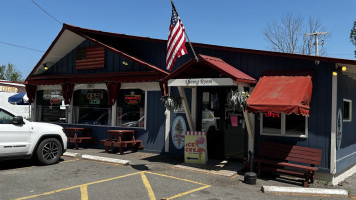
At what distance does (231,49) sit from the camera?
9.48 metres

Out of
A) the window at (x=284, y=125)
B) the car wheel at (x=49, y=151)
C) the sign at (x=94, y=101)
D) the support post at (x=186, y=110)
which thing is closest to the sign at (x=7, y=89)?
the sign at (x=94, y=101)

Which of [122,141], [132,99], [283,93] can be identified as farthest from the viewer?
[132,99]

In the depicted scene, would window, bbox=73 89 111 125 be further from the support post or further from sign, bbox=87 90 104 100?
the support post

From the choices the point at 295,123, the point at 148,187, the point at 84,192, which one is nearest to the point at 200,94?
the point at 295,123

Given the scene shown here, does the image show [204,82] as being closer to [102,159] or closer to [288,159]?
[288,159]

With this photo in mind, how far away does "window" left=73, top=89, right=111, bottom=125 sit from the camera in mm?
12547

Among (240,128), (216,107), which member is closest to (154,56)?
(216,107)

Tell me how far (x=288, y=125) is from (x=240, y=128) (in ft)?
5.22

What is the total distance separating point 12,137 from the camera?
809 centimetres

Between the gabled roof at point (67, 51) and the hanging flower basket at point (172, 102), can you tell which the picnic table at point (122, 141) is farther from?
the hanging flower basket at point (172, 102)

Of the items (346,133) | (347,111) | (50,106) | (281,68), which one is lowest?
(346,133)

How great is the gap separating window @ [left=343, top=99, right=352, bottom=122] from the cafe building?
0.08ft

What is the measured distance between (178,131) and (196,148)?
144 cm

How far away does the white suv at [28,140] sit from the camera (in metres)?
7.99
